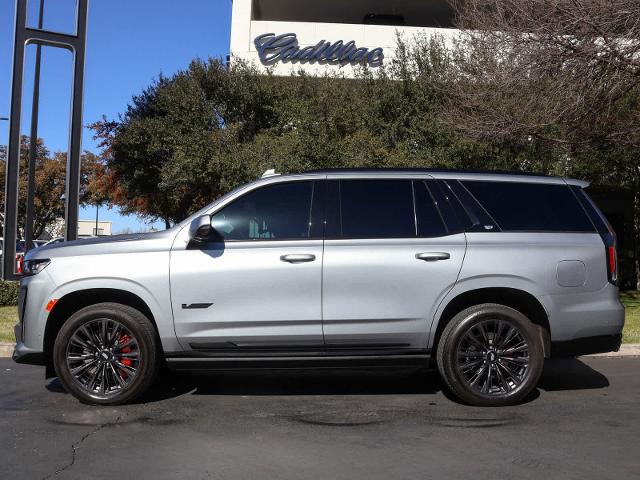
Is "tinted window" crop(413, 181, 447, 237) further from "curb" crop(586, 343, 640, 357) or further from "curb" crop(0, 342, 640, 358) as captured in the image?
"curb" crop(586, 343, 640, 357)

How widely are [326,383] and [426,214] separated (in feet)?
6.93

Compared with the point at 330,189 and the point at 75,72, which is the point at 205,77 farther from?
the point at 330,189

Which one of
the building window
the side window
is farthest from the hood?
the building window

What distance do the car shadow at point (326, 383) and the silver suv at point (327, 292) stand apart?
0.61 m

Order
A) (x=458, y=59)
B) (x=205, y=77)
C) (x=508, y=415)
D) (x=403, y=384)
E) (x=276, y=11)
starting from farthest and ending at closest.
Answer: (x=276, y=11), (x=205, y=77), (x=458, y=59), (x=403, y=384), (x=508, y=415)

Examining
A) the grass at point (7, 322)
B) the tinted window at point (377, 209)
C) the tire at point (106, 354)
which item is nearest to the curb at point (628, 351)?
the tinted window at point (377, 209)

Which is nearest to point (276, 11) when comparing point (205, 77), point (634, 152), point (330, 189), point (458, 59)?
point (205, 77)

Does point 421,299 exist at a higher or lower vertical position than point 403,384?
higher

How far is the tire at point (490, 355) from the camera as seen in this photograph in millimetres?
6039

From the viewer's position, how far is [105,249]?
6.00 metres

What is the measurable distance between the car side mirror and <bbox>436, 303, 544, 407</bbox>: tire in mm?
2206

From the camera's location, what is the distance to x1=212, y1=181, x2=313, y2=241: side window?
6078 millimetres

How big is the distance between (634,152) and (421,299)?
1155cm

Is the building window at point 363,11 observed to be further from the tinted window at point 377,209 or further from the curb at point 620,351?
the tinted window at point 377,209
